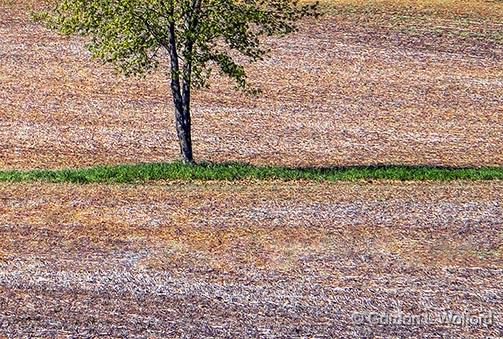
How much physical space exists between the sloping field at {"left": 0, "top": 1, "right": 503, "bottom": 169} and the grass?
223 cm

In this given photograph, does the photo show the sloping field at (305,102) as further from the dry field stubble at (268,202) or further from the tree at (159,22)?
the tree at (159,22)

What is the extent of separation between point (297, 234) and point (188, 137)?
715 centimetres

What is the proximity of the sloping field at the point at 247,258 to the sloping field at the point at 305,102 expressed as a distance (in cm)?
530

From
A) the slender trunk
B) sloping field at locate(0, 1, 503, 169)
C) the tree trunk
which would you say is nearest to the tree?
the slender trunk


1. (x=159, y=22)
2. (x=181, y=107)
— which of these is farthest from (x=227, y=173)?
(x=159, y=22)

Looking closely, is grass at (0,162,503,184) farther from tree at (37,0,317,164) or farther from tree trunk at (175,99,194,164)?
tree at (37,0,317,164)

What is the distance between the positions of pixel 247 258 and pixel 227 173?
6.62m

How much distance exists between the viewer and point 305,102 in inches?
1428

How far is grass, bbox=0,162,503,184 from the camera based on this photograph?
26.6 metres

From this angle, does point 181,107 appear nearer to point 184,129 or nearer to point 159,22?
point 184,129

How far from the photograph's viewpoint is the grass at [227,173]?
87.2ft

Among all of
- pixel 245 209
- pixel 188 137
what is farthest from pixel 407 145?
pixel 245 209

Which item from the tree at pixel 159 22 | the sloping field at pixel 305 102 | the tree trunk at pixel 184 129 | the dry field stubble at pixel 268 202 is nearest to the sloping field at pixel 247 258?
the dry field stubble at pixel 268 202

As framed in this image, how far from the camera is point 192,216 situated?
2328 centimetres
